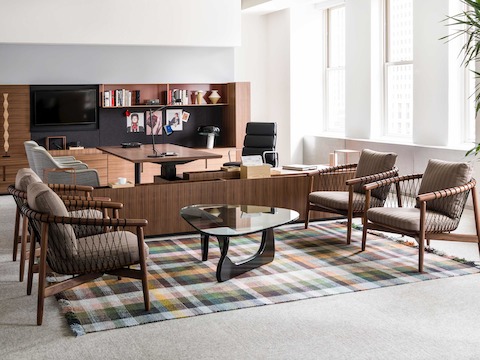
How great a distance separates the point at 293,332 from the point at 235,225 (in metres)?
1.34

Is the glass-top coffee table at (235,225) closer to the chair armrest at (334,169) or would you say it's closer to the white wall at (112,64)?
the chair armrest at (334,169)

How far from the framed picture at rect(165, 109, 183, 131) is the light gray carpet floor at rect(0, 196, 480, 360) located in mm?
7133

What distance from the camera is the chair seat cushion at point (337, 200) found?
6.59 metres

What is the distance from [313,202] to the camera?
7023 millimetres

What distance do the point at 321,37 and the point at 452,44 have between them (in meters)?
3.87

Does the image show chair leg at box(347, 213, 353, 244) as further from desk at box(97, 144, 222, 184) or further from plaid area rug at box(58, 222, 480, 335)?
desk at box(97, 144, 222, 184)

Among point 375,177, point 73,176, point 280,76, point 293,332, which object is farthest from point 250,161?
point 280,76

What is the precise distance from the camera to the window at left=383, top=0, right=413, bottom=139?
10.3 metres

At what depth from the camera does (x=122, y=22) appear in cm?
1090

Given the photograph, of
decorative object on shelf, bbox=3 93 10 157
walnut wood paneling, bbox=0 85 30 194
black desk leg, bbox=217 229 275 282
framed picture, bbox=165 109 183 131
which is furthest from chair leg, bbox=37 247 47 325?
framed picture, bbox=165 109 183 131

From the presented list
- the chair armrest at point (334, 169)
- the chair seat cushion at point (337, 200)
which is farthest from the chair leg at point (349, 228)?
the chair armrest at point (334, 169)

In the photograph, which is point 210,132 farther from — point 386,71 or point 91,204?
point 91,204

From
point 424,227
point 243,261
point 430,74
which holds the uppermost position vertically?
point 430,74

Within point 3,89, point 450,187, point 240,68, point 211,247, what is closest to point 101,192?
point 211,247
